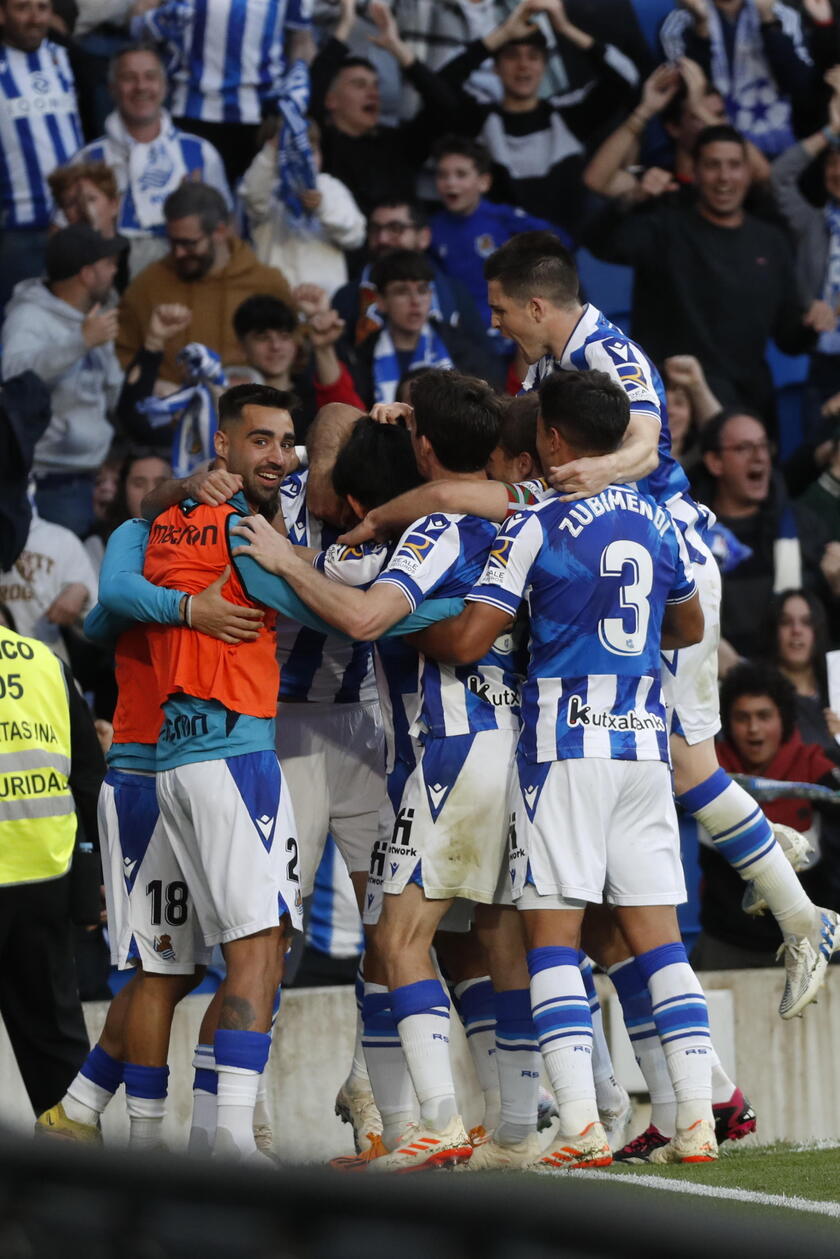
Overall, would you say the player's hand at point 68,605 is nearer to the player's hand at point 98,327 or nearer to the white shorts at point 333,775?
the player's hand at point 98,327

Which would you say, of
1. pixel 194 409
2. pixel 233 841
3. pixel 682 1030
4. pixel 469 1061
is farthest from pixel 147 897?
pixel 194 409

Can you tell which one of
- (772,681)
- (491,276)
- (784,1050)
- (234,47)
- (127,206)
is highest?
(234,47)

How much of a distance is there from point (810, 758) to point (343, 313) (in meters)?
3.65

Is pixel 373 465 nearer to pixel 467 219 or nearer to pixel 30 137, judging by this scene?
pixel 30 137

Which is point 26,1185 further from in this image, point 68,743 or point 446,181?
point 446,181

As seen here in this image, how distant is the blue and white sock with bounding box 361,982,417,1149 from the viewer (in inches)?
199

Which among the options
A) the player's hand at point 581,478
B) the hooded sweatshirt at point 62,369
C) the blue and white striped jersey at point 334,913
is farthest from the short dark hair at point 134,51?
the player's hand at point 581,478

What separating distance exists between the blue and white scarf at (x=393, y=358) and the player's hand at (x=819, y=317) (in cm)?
262

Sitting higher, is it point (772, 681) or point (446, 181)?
point (446, 181)

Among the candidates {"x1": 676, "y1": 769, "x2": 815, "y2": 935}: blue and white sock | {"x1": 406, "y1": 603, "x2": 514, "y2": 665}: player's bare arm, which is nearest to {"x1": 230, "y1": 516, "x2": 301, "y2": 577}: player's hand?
{"x1": 406, "y1": 603, "x2": 514, "y2": 665}: player's bare arm

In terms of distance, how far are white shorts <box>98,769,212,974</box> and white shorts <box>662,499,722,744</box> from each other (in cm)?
164

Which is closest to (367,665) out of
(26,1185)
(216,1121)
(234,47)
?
(216,1121)

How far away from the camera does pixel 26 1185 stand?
3.07ft

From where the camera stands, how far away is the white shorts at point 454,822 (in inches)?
185
